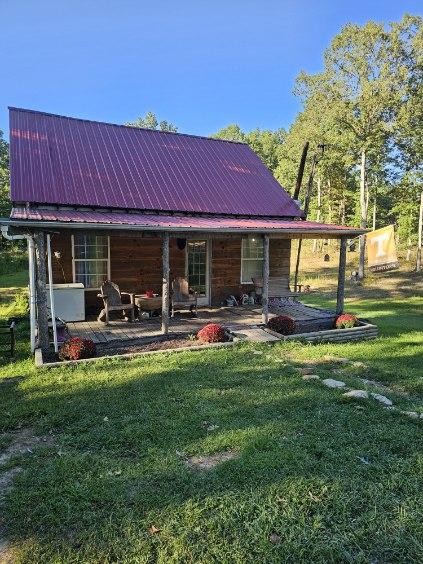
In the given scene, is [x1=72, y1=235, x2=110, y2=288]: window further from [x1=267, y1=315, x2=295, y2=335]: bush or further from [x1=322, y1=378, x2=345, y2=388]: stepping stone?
[x1=322, y1=378, x2=345, y2=388]: stepping stone

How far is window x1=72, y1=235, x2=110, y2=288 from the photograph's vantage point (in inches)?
420

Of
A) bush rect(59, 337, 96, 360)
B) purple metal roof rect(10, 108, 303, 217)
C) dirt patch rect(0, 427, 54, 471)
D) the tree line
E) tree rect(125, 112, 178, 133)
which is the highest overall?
tree rect(125, 112, 178, 133)

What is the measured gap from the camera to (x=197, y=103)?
42.2m

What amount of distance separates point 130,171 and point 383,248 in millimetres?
12209

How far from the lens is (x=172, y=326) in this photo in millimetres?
9852

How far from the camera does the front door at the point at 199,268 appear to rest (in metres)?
12.4

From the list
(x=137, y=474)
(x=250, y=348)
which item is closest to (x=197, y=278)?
(x=250, y=348)

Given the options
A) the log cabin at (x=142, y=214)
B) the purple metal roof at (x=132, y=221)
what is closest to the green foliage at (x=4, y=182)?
the log cabin at (x=142, y=214)

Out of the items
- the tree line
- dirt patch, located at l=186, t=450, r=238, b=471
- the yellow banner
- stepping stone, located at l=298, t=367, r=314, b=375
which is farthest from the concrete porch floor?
the tree line

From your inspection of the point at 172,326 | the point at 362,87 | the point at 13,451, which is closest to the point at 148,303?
the point at 172,326

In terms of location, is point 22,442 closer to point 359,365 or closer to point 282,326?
point 359,365

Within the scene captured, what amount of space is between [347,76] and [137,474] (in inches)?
988

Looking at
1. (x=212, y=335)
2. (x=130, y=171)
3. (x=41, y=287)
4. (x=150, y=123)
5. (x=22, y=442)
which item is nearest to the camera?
(x=22, y=442)

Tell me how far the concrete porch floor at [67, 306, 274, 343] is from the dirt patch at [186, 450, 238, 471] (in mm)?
4754
